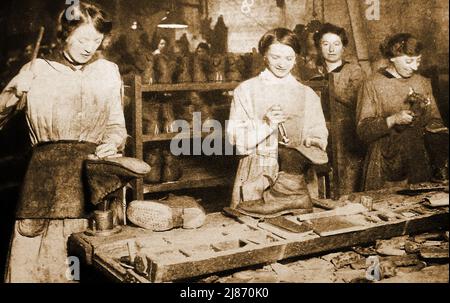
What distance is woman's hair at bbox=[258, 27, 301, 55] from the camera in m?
3.62

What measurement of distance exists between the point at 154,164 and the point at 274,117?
105 cm

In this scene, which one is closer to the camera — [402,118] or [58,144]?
[58,144]

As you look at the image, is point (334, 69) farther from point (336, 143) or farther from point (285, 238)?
point (285, 238)

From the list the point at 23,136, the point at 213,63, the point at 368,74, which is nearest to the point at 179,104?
the point at 213,63

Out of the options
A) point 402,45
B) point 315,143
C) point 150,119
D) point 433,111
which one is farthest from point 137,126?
point 433,111

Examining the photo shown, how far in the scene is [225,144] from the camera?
402cm

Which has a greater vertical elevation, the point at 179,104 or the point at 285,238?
the point at 179,104

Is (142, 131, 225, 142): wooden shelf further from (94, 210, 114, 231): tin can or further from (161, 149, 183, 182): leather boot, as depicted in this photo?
(94, 210, 114, 231): tin can

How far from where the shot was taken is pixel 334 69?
4.39 metres

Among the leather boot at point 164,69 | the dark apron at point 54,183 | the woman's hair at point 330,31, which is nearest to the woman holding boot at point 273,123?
the leather boot at point 164,69

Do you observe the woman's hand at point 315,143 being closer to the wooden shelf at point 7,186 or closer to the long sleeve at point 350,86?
the long sleeve at point 350,86

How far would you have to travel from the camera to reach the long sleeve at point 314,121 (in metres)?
3.80

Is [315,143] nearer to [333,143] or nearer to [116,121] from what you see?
[333,143]

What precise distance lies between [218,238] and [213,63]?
68.9 inches
